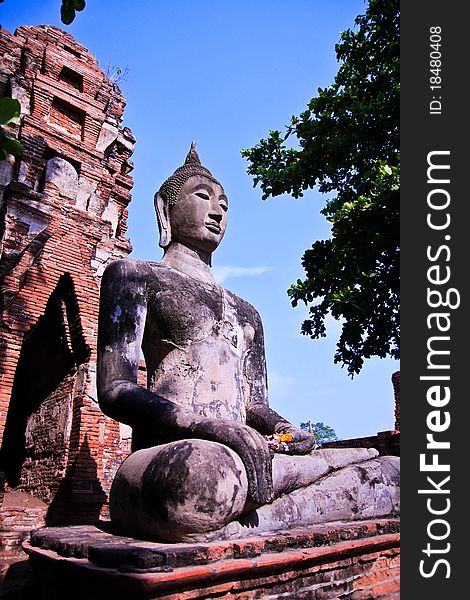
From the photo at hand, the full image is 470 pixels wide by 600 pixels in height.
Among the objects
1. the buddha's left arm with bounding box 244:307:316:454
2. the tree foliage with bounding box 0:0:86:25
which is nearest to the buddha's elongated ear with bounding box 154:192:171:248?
the buddha's left arm with bounding box 244:307:316:454

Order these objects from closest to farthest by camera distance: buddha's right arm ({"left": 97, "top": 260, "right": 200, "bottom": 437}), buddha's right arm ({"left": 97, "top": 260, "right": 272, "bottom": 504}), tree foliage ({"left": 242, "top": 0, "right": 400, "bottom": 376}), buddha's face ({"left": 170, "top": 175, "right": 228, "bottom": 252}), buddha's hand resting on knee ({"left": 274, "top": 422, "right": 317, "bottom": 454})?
buddha's right arm ({"left": 97, "top": 260, "right": 272, "bottom": 504}) → buddha's right arm ({"left": 97, "top": 260, "right": 200, "bottom": 437}) → buddha's hand resting on knee ({"left": 274, "top": 422, "right": 317, "bottom": 454}) → buddha's face ({"left": 170, "top": 175, "right": 228, "bottom": 252}) → tree foliage ({"left": 242, "top": 0, "right": 400, "bottom": 376})

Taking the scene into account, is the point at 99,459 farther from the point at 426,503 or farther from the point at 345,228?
the point at 426,503

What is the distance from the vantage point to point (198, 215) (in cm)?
323

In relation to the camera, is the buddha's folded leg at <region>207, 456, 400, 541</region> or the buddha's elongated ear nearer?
the buddha's folded leg at <region>207, 456, 400, 541</region>

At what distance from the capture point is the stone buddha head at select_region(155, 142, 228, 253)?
323cm

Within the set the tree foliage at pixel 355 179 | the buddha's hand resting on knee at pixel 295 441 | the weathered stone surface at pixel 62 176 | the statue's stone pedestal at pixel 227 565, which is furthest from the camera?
the weathered stone surface at pixel 62 176

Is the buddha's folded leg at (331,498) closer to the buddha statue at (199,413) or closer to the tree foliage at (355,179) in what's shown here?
the buddha statue at (199,413)

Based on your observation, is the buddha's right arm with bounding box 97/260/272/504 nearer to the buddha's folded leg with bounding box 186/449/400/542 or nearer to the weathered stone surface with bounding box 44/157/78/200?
the buddha's folded leg with bounding box 186/449/400/542

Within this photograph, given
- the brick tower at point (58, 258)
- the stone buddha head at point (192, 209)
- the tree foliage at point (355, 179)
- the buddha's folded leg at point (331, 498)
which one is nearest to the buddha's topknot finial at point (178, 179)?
the stone buddha head at point (192, 209)

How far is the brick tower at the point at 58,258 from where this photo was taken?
805cm

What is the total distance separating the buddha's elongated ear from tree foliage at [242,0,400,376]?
4.33 meters

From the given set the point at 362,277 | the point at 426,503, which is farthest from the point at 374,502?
the point at 362,277

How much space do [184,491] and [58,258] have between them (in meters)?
7.46

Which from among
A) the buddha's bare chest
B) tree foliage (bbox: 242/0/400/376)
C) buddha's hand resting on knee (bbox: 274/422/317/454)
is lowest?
buddha's hand resting on knee (bbox: 274/422/317/454)
